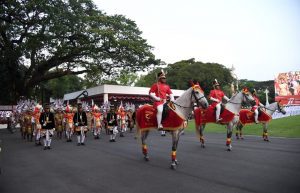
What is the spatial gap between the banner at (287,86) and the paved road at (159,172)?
161 ft

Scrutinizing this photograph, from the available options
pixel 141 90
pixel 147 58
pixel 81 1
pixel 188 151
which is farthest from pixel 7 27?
pixel 188 151

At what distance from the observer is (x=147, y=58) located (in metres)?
32.7

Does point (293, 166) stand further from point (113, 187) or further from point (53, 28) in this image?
point (53, 28)

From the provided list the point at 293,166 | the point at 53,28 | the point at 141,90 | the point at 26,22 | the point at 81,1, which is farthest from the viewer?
the point at 141,90

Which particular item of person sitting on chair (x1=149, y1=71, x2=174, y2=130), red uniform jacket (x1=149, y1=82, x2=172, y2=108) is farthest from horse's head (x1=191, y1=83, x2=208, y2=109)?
red uniform jacket (x1=149, y1=82, x2=172, y2=108)

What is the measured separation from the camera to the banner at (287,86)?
56.0m

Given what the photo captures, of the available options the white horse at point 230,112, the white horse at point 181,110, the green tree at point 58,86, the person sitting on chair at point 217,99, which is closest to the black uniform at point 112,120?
the white horse at point 230,112

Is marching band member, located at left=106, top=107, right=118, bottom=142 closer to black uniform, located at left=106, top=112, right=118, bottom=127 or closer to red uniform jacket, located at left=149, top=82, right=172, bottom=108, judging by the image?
black uniform, located at left=106, top=112, right=118, bottom=127

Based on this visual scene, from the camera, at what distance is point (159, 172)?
841cm

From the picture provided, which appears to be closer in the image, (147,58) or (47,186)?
(47,186)

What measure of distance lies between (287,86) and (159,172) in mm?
56412

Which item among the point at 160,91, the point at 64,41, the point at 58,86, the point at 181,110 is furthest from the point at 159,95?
the point at 58,86

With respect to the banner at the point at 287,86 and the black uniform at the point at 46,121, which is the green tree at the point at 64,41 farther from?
the banner at the point at 287,86

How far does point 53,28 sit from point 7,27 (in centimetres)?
497
